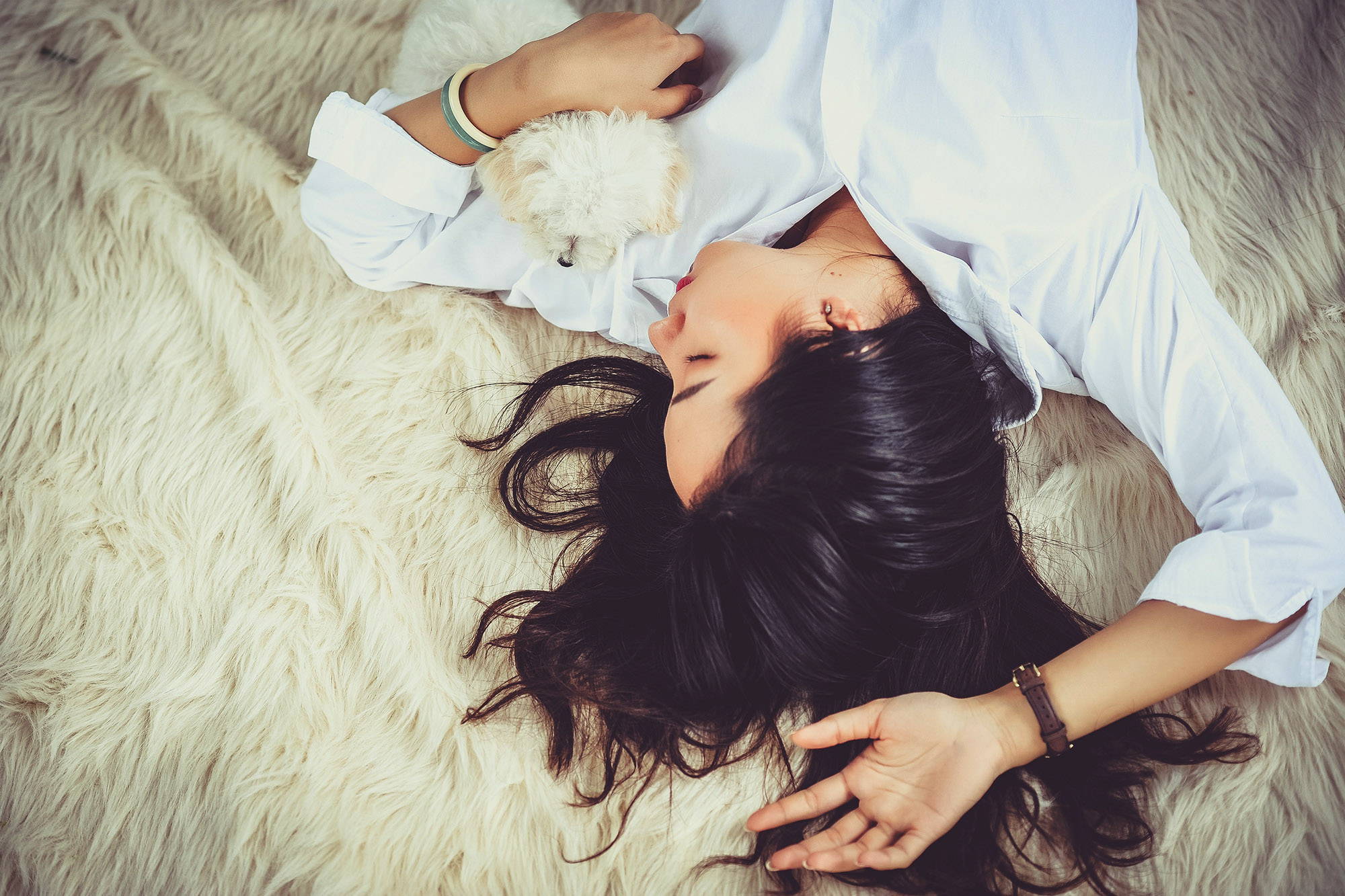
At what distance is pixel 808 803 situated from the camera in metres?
0.91

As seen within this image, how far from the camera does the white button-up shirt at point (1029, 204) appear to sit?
0.86 m

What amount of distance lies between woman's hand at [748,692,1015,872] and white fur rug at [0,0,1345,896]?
9 centimetres

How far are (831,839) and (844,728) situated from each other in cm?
13

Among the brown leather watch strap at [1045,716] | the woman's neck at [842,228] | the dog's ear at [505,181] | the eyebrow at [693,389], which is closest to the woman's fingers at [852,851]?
the brown leather watch strap at [1045,716]

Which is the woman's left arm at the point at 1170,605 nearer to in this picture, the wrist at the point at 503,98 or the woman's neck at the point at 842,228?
the woman's neck at the point at 842,228

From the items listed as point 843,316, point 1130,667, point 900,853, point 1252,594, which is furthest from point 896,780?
point 843,316

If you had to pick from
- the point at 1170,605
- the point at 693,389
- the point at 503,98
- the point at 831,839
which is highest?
the point at 503,98

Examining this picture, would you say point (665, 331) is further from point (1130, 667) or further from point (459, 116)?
point (1130, 667)

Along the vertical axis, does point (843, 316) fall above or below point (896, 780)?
above

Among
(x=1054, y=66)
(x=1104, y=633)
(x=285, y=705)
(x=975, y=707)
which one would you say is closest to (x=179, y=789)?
(x=285, y=705)

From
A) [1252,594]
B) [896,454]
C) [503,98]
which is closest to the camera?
[1252,594]

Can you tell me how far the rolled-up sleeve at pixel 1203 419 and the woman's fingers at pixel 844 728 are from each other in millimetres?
338

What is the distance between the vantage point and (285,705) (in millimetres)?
1021

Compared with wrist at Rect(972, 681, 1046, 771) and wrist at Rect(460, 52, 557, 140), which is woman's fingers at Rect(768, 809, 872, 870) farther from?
wrist at Rect(460, 52, 557, 140)
